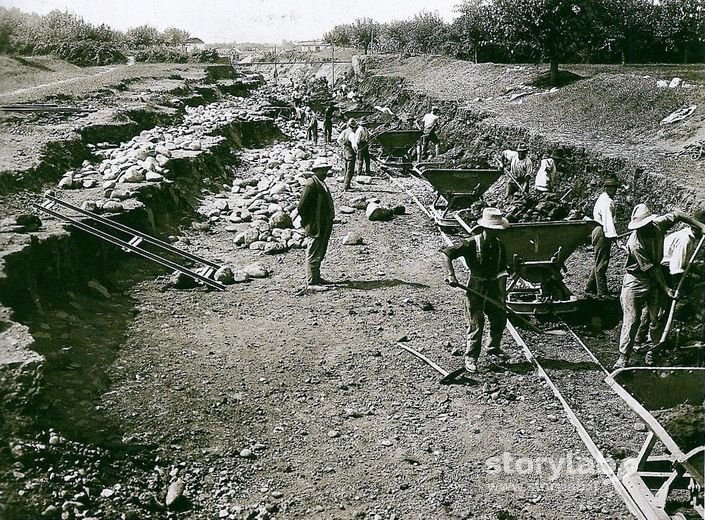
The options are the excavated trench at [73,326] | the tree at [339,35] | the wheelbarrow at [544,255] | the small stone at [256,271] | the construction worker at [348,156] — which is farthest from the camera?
the tree at [339,35]

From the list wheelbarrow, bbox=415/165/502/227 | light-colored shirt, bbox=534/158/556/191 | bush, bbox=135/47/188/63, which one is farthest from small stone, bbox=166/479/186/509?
bush, bbox=135/47/188/63

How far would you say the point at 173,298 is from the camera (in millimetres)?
8992

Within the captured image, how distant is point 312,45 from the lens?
66938 millimetres

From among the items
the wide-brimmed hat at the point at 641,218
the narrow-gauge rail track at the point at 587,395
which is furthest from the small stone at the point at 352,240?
the wide-brimmed hat at the point at 641,218

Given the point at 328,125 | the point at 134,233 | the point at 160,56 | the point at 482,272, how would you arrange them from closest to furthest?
the point at 482,272 < the point at 134,233 < the point at 328,125 < the point at 160,56

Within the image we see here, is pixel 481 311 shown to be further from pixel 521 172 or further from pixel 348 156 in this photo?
pixel 348 156

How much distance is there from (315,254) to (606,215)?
3.99 metres

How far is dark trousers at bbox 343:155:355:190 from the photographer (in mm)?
15289

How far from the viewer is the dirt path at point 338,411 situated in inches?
193

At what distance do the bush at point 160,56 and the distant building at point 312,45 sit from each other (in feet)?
74.0

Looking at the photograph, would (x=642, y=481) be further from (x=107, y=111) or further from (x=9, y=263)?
(x=107, y=111)

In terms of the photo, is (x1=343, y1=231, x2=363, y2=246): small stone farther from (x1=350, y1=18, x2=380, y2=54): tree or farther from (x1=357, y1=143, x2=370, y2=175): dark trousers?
(x1=350, y1=18, x2=380, y2=54): tree

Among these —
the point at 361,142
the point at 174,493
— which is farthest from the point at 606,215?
the point at 361,142

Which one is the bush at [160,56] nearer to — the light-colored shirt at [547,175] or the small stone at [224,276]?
the small stone at [224,276]
